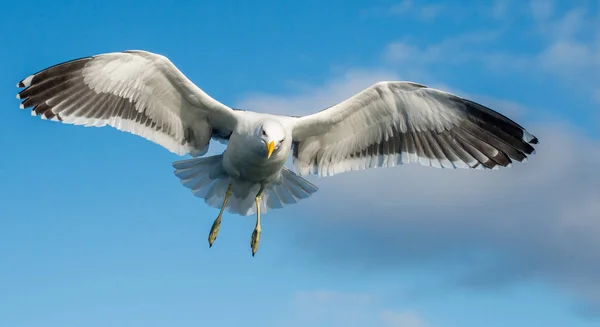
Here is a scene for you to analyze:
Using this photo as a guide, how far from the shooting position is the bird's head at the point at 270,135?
35.1 ft

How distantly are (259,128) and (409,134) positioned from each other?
223cm

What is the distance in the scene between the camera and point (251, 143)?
36.0ft

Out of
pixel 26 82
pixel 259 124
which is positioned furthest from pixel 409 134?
pixel 26 82

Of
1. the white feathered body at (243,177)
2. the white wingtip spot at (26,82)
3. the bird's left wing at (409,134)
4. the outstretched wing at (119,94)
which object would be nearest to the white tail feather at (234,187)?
the white feathered body at (243,177)

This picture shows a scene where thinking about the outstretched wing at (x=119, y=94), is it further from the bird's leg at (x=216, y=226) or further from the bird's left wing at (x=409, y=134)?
the bird's left wing at (x=409, y=134)

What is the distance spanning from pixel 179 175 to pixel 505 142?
14.2 feet

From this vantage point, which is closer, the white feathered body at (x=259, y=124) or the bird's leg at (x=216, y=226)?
the white feathered body at (x=259, y=124)

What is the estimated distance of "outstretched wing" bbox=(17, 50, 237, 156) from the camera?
36.7 ft

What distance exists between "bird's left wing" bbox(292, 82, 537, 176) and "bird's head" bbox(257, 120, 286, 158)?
0.75 m

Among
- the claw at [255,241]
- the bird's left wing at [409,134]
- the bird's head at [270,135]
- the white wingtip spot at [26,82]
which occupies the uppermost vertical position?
the bird's left wing at [409,134]

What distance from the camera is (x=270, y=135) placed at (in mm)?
10695

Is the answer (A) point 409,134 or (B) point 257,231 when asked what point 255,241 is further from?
(A) point 409,134

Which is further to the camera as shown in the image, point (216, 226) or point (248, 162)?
point (216, 226)

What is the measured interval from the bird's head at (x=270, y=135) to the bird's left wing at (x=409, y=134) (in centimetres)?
75
